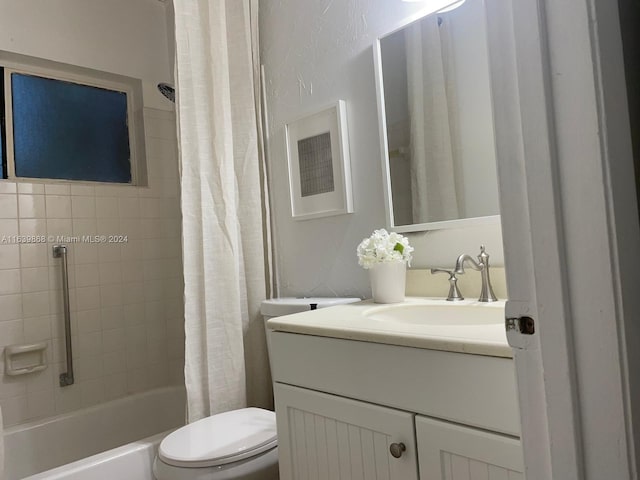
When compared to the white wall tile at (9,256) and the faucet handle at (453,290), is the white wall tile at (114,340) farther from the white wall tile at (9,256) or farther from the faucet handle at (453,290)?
the faucet handle at (453,290)

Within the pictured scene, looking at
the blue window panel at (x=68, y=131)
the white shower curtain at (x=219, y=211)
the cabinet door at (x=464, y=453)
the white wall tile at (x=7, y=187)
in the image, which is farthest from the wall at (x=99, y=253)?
the cabinet door at (x=464, y=453)

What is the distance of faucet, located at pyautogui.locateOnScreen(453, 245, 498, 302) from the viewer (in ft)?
4.18

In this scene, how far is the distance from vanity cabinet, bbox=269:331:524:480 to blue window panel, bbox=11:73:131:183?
169 centimetres

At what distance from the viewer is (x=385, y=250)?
1.41m

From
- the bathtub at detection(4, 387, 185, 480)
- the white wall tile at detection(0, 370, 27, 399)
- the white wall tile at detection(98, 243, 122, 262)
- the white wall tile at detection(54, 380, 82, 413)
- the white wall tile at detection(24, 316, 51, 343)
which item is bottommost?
the bathtub at detection(4, 387, 185, 480)

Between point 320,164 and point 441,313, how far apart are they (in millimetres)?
835

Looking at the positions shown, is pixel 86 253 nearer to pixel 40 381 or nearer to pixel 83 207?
pixel 83 207

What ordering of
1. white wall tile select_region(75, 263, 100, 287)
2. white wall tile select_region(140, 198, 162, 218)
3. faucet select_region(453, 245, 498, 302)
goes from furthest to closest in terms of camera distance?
white wall tile select_region(140, 198, 162, 218)
white wall tile select_region(75, 263, 100, 287)
faucet select_region(453, 245, 498, 302)

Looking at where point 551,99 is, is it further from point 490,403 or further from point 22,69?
point 22,69

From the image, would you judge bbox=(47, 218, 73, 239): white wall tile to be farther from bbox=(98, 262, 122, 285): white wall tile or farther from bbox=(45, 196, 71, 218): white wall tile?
bbox=(98, 262, 122, 285): white wall tile

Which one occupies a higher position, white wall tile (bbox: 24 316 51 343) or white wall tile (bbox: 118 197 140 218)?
white wall tile (bbox: 118 197 140 218)

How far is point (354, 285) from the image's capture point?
172 centimetres

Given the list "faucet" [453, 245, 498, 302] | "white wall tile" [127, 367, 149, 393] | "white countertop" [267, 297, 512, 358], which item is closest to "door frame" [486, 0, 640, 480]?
"white countertop" [267, 297, 512, 358]

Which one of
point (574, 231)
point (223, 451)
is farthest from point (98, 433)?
point (574, 231)
